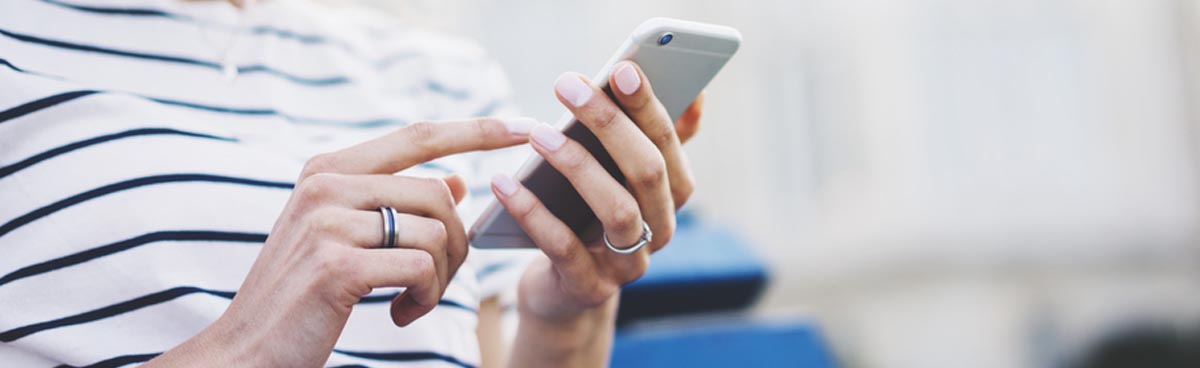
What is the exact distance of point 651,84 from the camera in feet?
1.91

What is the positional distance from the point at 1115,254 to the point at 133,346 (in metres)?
2.54

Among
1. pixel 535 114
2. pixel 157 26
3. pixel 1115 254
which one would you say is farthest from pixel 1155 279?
pixel 157 26

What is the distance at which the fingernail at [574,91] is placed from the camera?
0.54 m

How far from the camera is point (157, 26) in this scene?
2.40 ft

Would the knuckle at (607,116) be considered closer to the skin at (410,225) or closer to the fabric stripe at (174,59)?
the skin at (410,225)

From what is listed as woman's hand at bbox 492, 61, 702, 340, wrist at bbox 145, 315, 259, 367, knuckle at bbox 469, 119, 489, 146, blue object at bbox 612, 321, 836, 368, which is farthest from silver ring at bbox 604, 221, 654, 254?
blue object at bbox 612, 321, 836, 368

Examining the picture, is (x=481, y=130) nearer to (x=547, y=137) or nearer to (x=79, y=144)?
(x=547, y=137)

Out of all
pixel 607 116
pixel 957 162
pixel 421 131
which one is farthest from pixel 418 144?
pixel 957 162

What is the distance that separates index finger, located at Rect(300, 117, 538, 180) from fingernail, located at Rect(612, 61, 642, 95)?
8cm

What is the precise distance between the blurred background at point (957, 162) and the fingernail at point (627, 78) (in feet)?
6.12

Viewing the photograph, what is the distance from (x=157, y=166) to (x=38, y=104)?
3.7 inches

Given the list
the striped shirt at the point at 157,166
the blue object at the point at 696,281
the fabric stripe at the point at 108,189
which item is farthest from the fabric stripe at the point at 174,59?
the blue object at the point at 696,281

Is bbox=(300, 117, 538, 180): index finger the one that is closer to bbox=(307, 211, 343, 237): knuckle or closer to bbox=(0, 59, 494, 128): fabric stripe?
bbox=(307, 211, 343, 237): knuckle

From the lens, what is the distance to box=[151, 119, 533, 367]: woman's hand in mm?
510
